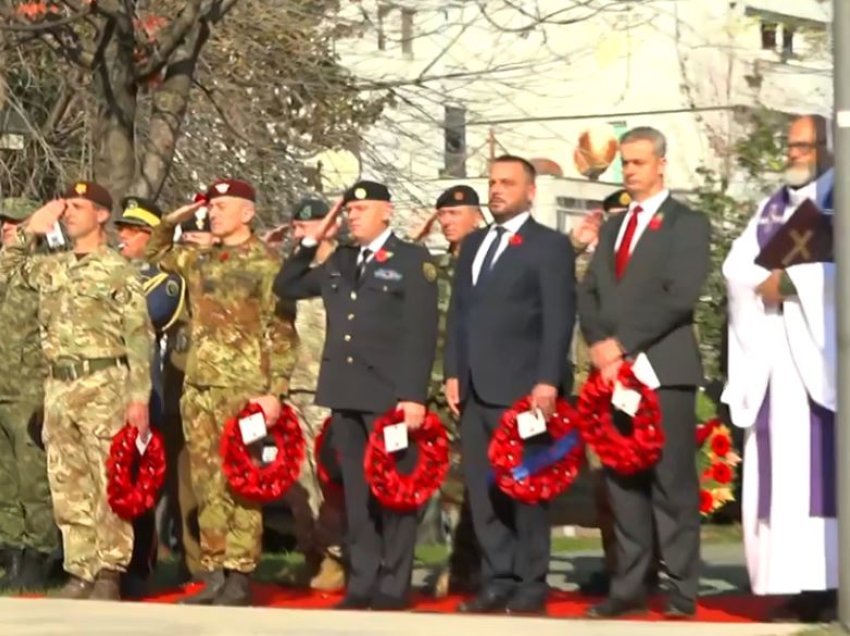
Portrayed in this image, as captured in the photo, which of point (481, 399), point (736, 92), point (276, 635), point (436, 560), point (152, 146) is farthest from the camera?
point (736, 92)

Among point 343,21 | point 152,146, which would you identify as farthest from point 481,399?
point 343,21

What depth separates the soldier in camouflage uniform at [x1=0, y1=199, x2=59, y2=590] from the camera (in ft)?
35.1

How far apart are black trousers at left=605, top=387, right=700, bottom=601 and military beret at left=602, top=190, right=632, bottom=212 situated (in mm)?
1329

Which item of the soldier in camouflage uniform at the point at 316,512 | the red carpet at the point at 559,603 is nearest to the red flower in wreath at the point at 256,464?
the soldier in camouflage uniform at the point at 316,512

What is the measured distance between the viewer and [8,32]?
1306 cm

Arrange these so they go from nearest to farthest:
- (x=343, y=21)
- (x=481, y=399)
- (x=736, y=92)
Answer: (x=481, y=399)
(x=343, y=21)
(x=736, y=92)

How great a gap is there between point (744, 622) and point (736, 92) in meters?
8.29

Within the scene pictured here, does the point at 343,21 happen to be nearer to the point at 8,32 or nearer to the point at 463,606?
the point at 8,32

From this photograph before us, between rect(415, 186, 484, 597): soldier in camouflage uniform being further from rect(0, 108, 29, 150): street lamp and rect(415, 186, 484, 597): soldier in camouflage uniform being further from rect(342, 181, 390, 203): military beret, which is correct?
rect(0, 108, 29, 150): street lamp

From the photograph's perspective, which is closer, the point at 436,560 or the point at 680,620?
the point at 680,620

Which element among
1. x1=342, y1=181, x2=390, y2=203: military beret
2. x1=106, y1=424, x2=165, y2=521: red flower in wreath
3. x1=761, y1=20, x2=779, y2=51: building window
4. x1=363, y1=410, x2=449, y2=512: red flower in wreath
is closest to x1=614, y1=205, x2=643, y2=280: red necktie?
x1=363, y1=410, x2=449, y2=512: red flower in wreath

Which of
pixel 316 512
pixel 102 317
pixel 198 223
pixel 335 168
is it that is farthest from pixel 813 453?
pixel 335 168

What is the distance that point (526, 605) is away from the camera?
9398mm

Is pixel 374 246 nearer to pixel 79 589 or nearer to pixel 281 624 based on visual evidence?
pixel 281 624
